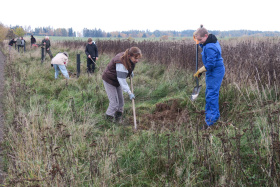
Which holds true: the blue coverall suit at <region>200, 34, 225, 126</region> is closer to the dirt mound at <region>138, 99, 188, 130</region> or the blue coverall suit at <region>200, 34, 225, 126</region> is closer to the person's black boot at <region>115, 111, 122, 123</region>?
the dirt mound at <region>138, 99, 188, 130</region>

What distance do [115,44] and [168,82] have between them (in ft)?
24.2

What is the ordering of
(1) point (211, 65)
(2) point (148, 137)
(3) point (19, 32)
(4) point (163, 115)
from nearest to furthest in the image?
(2) point (148, 137)
(1) point (211, 65)
(4) point (163, 115)
(3) point (19, 32)

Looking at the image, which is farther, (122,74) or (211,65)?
(122,74)

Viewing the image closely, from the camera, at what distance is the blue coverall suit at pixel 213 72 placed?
3768mm

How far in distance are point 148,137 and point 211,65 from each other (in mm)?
1544

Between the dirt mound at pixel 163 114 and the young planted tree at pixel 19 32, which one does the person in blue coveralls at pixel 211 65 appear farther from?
the young planted tree at pixel 19 32

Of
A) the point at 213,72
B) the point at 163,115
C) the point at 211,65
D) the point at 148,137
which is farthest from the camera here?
the point at 163,115

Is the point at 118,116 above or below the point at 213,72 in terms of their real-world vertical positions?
below

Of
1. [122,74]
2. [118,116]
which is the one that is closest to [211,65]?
[122,74]

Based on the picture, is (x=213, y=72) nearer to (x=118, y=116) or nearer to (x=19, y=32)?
(x=118, y=116)

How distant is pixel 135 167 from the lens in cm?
283

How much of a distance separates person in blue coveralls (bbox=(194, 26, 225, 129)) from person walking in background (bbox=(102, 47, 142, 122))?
1.07m

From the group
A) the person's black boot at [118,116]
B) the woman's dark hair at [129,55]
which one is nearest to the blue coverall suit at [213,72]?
the woman's dark hair at [129,55]

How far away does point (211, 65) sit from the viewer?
3.76m
